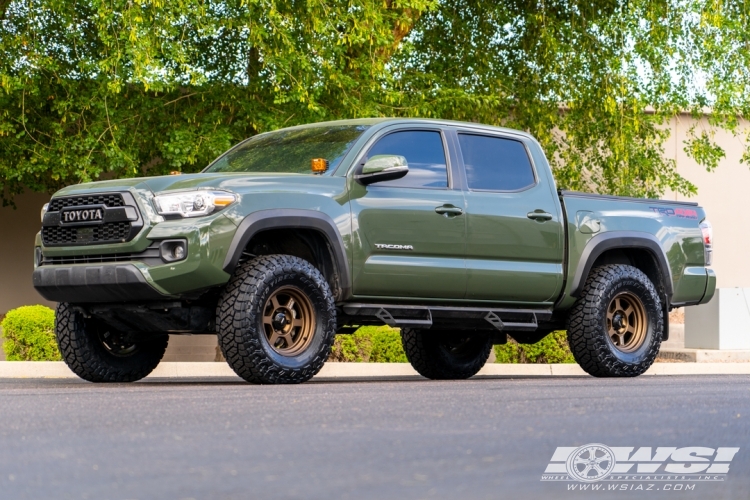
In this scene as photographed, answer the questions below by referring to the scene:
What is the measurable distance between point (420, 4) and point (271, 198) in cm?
790

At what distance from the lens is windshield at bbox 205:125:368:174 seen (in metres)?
9.91

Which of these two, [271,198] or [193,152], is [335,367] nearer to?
[193,152]

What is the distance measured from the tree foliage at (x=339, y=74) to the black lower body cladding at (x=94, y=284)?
20.6 ft

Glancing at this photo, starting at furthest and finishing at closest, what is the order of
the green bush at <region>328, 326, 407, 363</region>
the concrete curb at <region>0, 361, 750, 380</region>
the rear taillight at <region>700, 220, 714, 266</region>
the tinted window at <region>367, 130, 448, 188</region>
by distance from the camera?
the green bush at <region>328, 326, 407, 363</region>, the concrete curb at <region>0, 361, 750, 380</region>, the rear taillight at <region>700, 220, 714, 266</region>, the tinted window at <region>367, 130, 448, 188</region>

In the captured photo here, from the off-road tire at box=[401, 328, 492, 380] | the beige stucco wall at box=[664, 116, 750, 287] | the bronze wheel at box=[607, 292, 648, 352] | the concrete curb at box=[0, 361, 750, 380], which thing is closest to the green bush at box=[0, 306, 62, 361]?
the concrete curb at box=[0, 361, 750, 380]

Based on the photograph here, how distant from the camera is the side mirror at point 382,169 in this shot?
9445 mm

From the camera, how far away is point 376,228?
9.57 meters

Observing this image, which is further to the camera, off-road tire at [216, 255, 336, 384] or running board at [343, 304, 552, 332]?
running board at [343, 304, 552, 332]

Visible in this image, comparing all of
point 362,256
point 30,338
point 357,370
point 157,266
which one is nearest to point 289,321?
point 362,256

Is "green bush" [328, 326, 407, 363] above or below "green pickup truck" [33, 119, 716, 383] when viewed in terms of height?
below

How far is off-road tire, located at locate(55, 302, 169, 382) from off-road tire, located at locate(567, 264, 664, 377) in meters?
3.52

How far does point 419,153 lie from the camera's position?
10.2 m

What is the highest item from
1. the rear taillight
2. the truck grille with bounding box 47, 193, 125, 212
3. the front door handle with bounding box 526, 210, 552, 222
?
the truck grille with bounding box 47, 193, 125, 212

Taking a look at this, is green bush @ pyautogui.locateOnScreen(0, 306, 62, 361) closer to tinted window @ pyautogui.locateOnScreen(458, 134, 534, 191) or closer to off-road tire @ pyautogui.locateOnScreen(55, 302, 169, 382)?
off-road tire @ pyautogui.locateOnScreen(55, 302, 169, 382)
